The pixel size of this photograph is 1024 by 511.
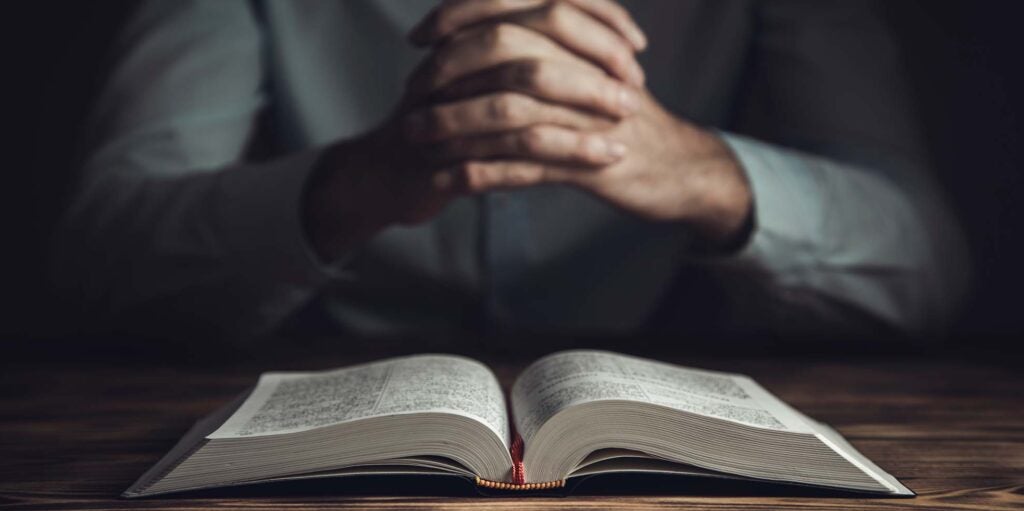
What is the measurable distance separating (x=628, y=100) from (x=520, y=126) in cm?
14

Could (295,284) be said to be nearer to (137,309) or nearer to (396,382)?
(137,309)

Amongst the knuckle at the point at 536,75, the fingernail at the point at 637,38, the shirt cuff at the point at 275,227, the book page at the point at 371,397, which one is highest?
the fingernail at the point at 637,38

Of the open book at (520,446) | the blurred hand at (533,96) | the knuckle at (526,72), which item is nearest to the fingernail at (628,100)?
the blurred hand at (533,96)

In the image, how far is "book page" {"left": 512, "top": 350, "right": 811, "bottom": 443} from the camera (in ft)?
1.77

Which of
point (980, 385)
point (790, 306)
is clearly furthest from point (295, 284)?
point (980, 385)

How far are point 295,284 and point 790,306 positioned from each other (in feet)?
2.29

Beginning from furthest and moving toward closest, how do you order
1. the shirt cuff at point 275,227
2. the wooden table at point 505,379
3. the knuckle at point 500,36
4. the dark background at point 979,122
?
1. the dark background at point 979,122
2. the shirt cuff at point 275,227
3. the knuckle at point 500,36
4. the wooden table at point 505,379

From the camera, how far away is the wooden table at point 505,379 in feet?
1.60

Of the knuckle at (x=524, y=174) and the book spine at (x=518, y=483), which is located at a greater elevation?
the knuckle at (x=524, y=174)

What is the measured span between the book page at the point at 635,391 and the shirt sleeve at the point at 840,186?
1.68 feet

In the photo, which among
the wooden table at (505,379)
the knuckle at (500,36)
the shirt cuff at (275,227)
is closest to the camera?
the wooden table at (505,379)

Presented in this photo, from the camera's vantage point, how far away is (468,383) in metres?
0.62

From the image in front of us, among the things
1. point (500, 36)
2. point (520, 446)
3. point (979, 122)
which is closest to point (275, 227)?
point (500, 36)

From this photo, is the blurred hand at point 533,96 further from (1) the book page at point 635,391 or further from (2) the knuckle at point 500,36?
(1) the book page at point 635,391
